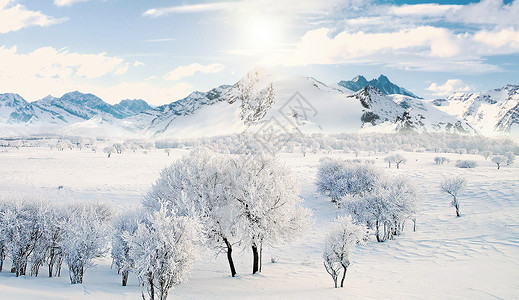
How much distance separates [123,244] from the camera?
23.6 meters

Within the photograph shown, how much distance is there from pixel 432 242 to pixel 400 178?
1194 cm

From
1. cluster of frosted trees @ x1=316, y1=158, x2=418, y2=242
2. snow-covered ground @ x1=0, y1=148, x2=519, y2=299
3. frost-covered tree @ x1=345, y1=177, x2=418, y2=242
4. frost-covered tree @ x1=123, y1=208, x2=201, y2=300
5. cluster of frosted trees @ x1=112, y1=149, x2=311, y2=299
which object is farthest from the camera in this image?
cluster of frosted trees @ x1=316, y1=158, x2=418, y2=242

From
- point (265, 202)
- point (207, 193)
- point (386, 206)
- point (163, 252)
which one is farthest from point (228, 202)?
point (386, 206)

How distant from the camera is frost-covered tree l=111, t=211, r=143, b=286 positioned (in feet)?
74.6

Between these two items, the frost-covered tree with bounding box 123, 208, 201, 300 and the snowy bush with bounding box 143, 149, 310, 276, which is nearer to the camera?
the frost-covered tree with bounding box 123, 208, 201, 300

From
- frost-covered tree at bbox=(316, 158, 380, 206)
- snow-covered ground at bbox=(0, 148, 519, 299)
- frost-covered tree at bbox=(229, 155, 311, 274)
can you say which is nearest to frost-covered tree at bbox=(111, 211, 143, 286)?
snow-covered ground at bbox=(0, 148, 519, 299)

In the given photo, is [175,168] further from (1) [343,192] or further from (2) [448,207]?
(2) [448,207]

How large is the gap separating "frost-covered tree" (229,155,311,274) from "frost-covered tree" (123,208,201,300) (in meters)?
8.44

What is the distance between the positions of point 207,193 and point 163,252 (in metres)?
10.8

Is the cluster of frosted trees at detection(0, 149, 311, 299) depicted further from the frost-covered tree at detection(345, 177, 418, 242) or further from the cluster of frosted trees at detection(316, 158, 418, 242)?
the frost-covered tree at detection(345, 177, 418, 242)

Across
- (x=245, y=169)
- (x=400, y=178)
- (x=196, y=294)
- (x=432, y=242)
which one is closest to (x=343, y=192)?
(x=400, y=178)

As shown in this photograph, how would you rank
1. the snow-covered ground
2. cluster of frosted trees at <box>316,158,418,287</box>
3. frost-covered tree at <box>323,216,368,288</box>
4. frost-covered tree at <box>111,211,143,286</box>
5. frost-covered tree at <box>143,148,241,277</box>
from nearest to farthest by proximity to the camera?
the snow-covered ground, frost-covered tree at <box>323,216,368,288</box>, cluster of frosted trees at <box>316,158,418,287</box>, frost-covered tree at <box>111,211,143,286</box>, frost-covered tree at <box>143,148,241,277</box>

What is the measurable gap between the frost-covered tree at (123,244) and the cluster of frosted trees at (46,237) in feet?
2.78

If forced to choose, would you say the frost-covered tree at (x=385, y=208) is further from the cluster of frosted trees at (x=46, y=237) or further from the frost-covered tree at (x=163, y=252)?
the cluster of frosted trees at (x=46, y=237)
